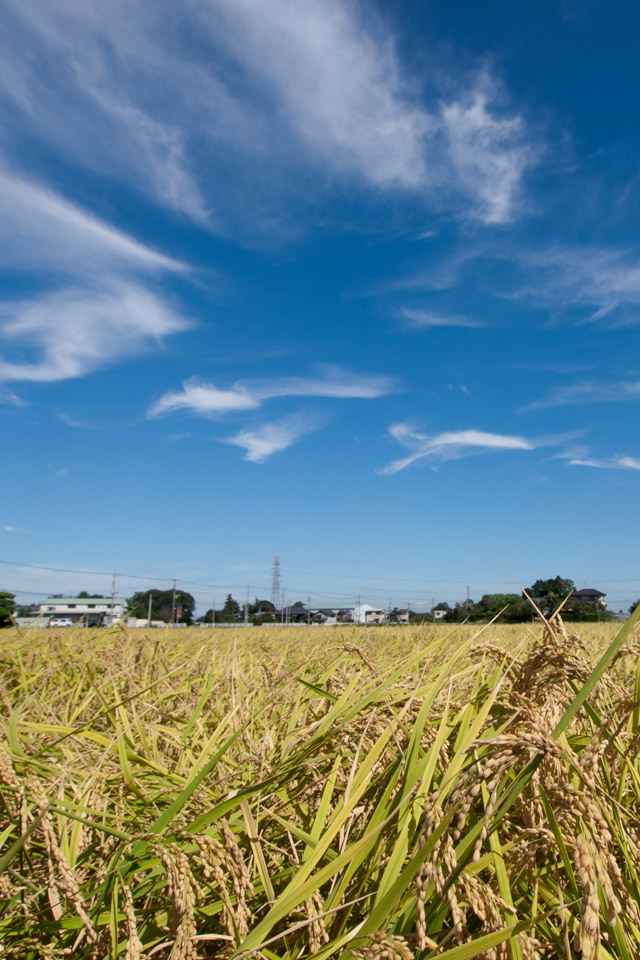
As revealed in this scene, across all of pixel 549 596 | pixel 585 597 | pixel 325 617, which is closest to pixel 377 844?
pixel 585 597

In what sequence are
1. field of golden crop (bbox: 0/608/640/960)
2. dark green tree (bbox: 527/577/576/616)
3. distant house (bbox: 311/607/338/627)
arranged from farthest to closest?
distant house (bbox: 311/607/338/627), dark green tree (bbox: 527/577/576/616), field of golden crop (bbox: 0/608/640/960)

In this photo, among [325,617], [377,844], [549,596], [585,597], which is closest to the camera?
[377,844]

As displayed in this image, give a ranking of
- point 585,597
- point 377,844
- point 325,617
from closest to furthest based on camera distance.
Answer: point 377,844 < point 585,597 < point 325,617

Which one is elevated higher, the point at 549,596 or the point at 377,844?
the point at 549,596

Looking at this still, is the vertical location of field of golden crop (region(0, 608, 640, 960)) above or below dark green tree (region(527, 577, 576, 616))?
below

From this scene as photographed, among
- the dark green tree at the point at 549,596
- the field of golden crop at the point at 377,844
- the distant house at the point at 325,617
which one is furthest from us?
the distant house at the point at 325,617

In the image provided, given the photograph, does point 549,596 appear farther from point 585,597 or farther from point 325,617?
point 325,617

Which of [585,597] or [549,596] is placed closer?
[585,597]

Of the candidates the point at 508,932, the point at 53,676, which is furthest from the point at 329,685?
the point at 53,676

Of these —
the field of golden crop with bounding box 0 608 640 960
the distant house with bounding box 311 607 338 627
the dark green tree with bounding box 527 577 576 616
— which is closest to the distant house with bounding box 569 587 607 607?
the dark green tree with bounding box 527 577 576 616

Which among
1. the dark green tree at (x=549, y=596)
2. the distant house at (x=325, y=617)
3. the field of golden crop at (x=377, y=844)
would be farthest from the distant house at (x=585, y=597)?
the distant house at (x=325, y=617)

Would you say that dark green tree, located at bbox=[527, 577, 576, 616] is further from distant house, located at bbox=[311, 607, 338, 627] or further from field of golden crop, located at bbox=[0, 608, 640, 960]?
distant house, located at bbox=[311, 607, 338, 627]

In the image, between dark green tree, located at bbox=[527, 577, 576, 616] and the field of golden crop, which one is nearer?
the field of golden crop

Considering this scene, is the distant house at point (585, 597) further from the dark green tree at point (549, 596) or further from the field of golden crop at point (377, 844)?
the field of golden crop at point (377, 844)
